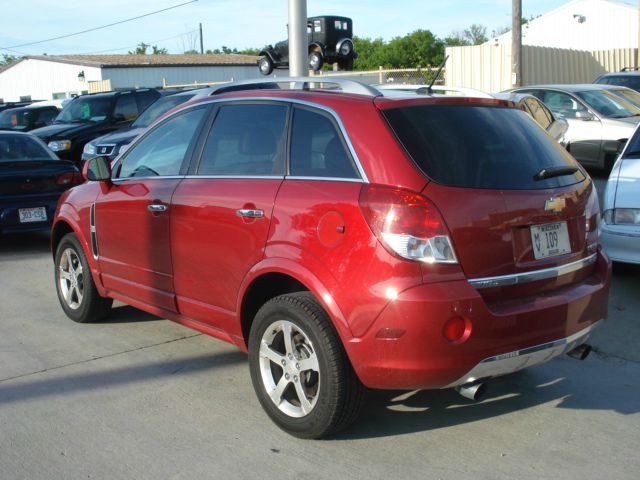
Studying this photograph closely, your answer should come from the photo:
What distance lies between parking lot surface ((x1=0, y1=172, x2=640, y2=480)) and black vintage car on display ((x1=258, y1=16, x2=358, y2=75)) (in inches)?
280

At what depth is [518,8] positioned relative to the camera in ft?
69.8

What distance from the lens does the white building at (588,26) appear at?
155ft

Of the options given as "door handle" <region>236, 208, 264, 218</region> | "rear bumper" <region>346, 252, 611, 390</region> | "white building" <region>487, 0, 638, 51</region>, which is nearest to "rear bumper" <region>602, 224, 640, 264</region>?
"rear bumper" <region>346, 252, 611, 390</region>

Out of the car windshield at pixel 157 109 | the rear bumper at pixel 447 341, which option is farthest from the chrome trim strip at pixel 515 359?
the car windshield at pixel 157 109

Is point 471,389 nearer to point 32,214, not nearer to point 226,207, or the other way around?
point 226,207

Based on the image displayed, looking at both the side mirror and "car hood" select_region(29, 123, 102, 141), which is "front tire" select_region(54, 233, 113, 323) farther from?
"car hood" select_region(29, 123, 102, 141)

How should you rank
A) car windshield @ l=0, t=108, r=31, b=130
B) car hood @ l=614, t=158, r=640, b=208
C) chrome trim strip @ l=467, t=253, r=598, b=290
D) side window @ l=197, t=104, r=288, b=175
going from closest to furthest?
chrome trim strip @ l=467, t=253, r=598, b=290 → side window @ l=197, t=104, r=288, b=175 → car hood @ l=614, t=158, r=640, b=208 → car windshield @ l=0, t=108, r=31, b=130

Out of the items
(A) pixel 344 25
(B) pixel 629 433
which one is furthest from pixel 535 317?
(A) pixel 344 25

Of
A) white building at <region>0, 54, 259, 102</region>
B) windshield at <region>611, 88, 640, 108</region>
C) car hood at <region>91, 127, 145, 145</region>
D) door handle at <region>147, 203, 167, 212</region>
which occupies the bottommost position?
door handle at <region>147, 203, 167, 212</region>

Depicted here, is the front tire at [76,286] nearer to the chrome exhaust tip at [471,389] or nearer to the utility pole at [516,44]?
the chrome exhaust tip at [471,389]

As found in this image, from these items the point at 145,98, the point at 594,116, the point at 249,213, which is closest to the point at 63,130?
the point at 145,98

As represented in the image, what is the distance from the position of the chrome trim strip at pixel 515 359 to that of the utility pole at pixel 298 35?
6.55 m

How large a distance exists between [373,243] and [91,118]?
46.2 ft

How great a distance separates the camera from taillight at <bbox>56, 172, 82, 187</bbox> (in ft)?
32.7
